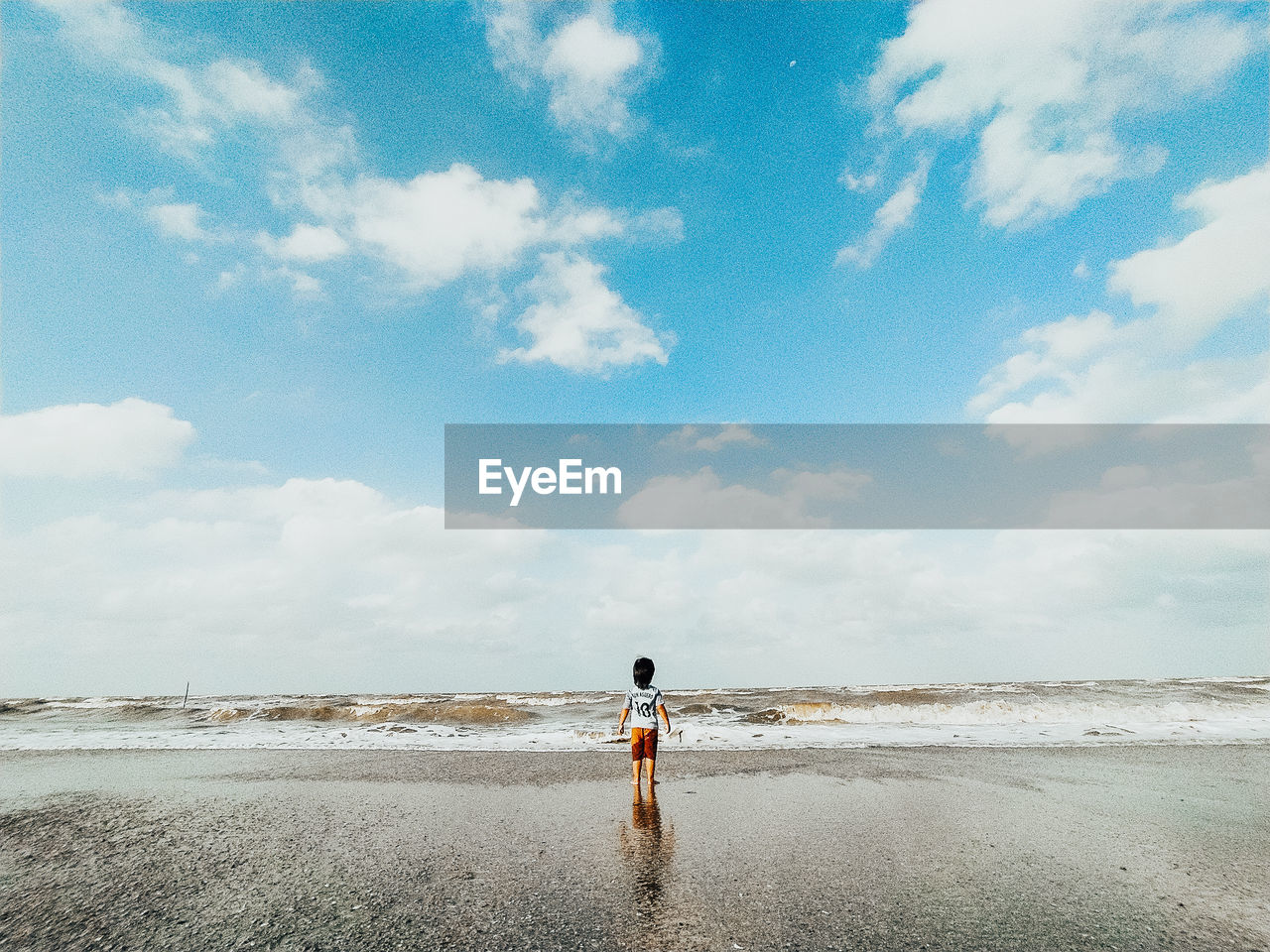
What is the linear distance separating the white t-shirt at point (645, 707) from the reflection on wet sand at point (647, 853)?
976mm

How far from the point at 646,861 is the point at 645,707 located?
99.6 inches

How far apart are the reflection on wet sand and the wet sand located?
36mm

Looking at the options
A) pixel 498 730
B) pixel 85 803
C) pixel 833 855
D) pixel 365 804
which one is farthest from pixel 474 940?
pixel 498 730

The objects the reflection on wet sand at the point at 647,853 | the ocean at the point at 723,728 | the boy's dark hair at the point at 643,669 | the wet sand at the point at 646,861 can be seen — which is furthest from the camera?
the ocean at the point at 723,728

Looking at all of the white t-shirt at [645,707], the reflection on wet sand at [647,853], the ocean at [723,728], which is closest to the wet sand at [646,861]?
the reflection on wet sand at [647,853]

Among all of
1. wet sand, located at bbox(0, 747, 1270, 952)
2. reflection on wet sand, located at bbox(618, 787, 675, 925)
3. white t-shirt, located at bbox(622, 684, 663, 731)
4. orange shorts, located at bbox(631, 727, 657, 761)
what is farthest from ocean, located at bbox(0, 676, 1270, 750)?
reflection on wet sand, located at bbox(618, 787, 675, 925)

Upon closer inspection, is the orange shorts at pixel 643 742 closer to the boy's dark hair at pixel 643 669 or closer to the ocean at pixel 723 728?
the boy's dark hair at pixel 643 669

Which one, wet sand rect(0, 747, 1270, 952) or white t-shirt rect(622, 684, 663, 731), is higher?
white t-shirt rect(622, 684, 663, 731)

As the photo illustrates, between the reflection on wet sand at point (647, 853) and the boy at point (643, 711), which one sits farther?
the boy at point (643, 711)

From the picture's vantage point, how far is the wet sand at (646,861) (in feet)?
15.3

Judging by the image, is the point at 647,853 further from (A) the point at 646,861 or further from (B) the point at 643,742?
(B) the point at 643,742

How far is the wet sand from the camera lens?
4.66 meters

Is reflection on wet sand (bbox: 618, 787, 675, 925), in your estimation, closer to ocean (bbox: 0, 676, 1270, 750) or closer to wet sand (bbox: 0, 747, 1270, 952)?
wet sand (bbox: 0, 747, 1270, 952)

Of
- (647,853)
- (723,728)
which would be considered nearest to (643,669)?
(647,853)
